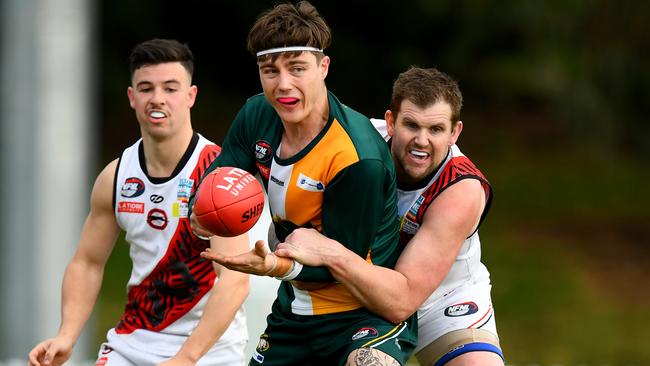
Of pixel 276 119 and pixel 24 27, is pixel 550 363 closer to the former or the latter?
pixel 24 27

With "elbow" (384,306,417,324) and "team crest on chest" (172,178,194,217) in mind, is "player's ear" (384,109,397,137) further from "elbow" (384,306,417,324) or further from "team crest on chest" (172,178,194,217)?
"team crest on chest" (172,178,194,217)

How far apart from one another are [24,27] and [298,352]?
6.19 meters

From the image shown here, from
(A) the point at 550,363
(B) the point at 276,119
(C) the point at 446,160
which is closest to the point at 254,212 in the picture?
(B) the point at 276,119

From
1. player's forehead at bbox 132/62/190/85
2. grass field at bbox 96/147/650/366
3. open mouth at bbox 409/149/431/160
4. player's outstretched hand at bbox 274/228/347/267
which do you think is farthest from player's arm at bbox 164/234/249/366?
grass field at bbox 96/147/650/366

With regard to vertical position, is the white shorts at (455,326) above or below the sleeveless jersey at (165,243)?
below

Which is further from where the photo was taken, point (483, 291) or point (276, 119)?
point (483, 291)

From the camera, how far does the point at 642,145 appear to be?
1919 centimetres

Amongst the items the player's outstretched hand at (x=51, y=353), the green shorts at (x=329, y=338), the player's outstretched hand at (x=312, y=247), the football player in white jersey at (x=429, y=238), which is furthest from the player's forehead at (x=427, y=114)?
the player's outstretched hand at (x=51, y=353)

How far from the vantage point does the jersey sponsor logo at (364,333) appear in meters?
5.44

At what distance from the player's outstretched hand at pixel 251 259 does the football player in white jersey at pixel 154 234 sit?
1.25 metres

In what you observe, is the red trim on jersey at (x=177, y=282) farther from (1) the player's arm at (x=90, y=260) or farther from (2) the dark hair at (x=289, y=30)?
(2) the dark hair at (x=289, y=30)

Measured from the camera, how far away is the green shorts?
5457 millimetres

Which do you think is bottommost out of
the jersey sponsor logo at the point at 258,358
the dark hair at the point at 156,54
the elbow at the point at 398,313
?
the jersey sponsor logo at the point at 258,358

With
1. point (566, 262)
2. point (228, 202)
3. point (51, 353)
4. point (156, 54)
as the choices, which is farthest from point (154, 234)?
point (566, 262)
